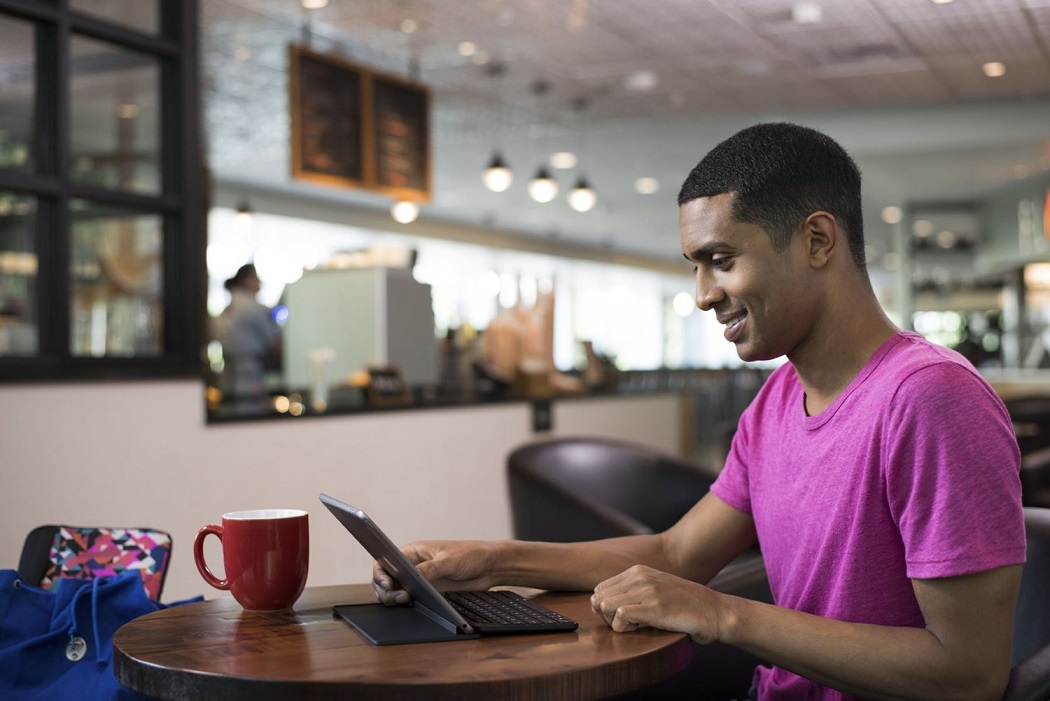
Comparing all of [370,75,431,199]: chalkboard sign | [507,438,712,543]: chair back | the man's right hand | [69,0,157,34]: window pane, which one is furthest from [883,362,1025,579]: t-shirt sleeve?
[370,75,431,199]: chalkboard sign

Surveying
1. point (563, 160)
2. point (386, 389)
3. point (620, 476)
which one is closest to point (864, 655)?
point (620, 476)

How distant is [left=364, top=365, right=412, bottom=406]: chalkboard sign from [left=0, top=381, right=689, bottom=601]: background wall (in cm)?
14

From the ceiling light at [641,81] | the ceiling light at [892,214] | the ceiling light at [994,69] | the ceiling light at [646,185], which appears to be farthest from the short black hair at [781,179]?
the ceiling light at [892,214]

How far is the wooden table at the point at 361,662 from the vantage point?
1.01m

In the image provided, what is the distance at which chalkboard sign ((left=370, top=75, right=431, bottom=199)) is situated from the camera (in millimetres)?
6395

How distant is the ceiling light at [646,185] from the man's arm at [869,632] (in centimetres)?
1101

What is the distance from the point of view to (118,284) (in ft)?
11.2

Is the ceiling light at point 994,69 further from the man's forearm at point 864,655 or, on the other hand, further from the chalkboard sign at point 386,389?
the man's forearm at point 864,655

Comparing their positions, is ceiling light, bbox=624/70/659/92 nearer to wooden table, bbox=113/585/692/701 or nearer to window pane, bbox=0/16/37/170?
window pane, bbox=0/16/37/170

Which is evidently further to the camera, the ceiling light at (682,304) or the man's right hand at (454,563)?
the ceiling light at (682,304)

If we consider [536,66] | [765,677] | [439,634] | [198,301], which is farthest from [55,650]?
[536,66]

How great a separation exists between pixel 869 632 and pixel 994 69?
7.02 meters

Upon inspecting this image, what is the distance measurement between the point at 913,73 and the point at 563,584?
266 inches

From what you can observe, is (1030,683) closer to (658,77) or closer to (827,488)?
(827,488)
